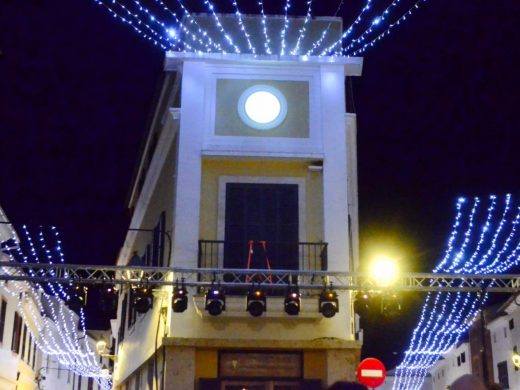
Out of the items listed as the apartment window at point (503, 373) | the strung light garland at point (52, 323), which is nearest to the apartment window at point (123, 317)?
the strung light garland at point (52, 323)

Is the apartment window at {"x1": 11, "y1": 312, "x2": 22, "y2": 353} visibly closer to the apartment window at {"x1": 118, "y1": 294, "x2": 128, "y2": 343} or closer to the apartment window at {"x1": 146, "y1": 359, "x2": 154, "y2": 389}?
the apartment window at {"x1": 118, "y1": 294, "x2": 128, "y2": 343}

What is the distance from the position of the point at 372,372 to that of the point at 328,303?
165cm

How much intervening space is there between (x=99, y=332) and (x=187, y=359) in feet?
135

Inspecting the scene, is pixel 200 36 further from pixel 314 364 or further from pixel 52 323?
pixel 52 323

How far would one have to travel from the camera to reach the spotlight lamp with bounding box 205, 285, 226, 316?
1416 centimetres

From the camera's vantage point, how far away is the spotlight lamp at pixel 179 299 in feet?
46.3

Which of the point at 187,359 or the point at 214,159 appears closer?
the point at 187,359

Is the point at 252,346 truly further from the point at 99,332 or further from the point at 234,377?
the point at 99,332

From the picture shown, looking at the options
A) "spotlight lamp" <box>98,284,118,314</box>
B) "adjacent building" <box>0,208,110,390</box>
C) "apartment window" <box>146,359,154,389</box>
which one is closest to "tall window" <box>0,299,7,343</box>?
"adjacent building" <box>0,208,110,390</box>

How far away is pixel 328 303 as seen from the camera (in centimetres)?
1431

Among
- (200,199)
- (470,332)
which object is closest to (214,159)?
(200,199)

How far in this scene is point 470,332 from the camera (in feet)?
150

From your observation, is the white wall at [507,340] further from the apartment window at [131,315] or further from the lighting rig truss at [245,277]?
the lighting rig truss at [245,277]

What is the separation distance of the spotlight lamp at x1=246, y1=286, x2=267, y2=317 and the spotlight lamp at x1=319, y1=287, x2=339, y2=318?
1.10 m
